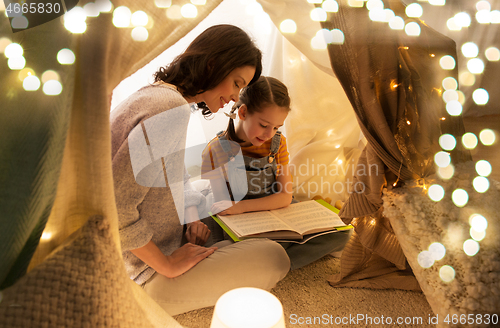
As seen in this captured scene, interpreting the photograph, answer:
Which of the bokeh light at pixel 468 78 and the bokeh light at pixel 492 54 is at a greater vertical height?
the bokeh light at pixel 492 54

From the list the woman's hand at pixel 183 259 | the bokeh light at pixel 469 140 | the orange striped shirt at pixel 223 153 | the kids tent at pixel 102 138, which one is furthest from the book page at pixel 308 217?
the bokeh light at pixel 469 140

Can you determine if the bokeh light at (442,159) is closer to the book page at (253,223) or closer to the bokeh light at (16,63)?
the book page at (253,223)

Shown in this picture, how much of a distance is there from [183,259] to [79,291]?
37 centimetres

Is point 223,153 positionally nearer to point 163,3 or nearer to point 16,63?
point 163,3

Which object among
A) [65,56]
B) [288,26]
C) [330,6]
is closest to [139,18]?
[65,56]

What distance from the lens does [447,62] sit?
31.1 inches

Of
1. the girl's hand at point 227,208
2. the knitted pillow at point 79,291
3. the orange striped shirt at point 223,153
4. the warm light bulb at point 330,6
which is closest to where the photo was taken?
the knitted pillow at point 79,291

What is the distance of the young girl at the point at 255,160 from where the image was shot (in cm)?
113

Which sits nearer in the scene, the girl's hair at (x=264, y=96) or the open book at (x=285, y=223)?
the open book at (x=285, y=223)

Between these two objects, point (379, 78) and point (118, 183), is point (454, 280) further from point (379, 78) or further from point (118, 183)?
point (118, 183)

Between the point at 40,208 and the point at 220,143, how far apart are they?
2.58ft

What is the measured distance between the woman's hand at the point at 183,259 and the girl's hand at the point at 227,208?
0.24 m

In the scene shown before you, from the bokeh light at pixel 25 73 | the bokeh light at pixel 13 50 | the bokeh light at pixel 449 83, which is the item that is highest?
the bokeh light at pixel 13 50

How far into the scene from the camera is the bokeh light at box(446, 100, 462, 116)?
0.79 m
